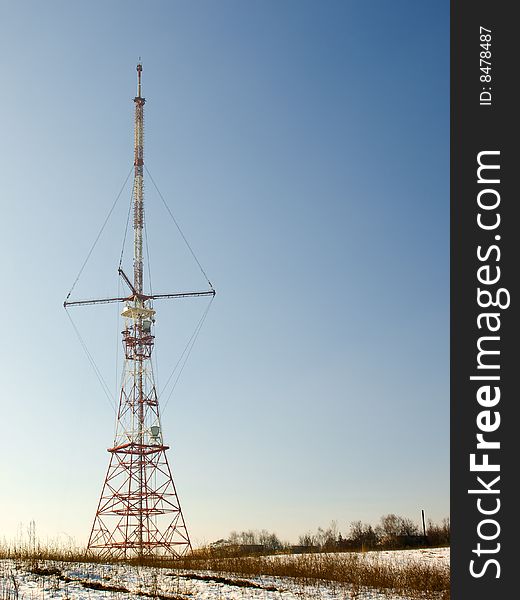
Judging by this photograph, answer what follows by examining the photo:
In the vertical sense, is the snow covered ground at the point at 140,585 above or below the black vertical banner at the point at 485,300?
below

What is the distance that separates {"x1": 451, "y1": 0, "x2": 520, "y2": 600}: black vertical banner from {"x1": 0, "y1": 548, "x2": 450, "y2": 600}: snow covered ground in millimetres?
10739

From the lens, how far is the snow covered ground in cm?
1908

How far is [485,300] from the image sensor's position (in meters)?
13.2

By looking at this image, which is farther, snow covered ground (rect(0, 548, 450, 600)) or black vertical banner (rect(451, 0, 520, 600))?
snow covered ground (rect(0, 548, 450, 600))

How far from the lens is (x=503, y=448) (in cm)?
1280

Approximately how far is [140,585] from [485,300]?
15003 millimetres

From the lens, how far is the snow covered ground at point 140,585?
62.6 feet

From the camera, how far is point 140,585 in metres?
21.6

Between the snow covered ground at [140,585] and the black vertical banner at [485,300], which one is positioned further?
the snow covered ground at [140,585]

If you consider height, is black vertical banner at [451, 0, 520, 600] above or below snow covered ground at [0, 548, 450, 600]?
above

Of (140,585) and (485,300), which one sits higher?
(485,300)

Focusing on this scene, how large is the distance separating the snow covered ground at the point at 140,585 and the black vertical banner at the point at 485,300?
1074 cm

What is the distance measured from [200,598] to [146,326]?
32979mm

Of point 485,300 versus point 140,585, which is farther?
point 140,585
